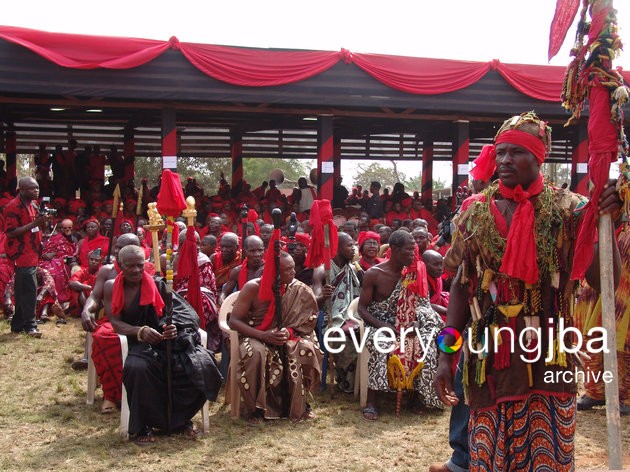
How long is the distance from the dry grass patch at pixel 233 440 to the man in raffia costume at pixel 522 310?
2078 millimetres

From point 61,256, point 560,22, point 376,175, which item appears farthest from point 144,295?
point 376,175

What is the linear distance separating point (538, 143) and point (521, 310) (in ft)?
2.20

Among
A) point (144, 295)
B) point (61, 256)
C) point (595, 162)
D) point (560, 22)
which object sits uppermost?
point (560, 22)

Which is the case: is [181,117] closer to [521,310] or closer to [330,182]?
[330,182]

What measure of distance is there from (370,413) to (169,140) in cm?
675

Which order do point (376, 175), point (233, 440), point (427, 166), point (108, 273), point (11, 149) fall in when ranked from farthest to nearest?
point (376, 175), point (427, 166), point (11, 149), point (108, 273), point (233, 440)

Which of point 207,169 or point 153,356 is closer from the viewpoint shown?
point 153,356

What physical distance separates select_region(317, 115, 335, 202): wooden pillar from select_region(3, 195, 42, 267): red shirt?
498cm

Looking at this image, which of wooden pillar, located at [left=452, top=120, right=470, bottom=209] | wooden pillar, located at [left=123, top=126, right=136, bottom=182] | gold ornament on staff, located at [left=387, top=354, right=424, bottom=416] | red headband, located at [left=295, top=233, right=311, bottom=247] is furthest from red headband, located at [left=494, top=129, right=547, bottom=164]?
wooden pillar, located at [left=123, top=126, right=136, bottom=182]

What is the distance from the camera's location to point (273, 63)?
11328mm

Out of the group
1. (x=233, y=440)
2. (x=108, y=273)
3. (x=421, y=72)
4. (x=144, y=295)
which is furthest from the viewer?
(x=421, y=72)

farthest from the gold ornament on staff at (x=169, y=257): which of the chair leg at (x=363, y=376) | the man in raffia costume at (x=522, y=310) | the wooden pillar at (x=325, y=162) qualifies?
the wooden pillar at (x=325, y=162)

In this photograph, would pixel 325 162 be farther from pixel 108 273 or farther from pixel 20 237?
pixel 108 273

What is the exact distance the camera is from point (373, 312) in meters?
6.23
